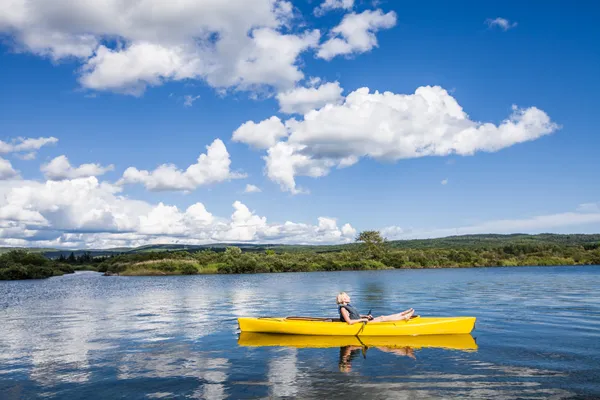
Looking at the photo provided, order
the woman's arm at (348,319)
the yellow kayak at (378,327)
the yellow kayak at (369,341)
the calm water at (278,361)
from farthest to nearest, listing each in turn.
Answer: the woman's arm at (348,319)
the yellow kayak at (378,327)
the yellow kayak at (369,341)
the calm water at (278,361)

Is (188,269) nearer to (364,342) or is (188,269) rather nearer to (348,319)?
(348,319)

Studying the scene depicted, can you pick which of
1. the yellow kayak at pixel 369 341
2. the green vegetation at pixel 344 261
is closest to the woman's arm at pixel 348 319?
the yellow kayak at pixel 369 341

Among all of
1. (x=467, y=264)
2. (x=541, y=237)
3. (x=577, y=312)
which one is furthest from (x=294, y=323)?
(x=541, y=237)

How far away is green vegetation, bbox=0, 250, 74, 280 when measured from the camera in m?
82.8

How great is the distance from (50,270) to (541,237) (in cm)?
17469

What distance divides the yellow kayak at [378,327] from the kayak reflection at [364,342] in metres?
0.20

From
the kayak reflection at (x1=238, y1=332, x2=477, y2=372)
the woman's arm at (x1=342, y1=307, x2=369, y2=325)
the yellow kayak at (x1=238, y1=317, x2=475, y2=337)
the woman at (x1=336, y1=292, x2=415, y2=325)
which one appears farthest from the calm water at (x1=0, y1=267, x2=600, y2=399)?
the woman at (x1=336, y1=292, x2=415, y2=325)

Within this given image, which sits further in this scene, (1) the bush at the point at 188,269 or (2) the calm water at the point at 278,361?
(1) the bush at the point at 188,269

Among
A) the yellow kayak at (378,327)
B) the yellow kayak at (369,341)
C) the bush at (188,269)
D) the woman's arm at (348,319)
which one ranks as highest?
the woman's arm at (348,319)

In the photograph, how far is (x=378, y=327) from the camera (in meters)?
18.2

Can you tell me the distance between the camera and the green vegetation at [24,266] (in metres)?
82.8

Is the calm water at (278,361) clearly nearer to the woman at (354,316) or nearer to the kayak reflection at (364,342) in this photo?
the kayak reflection at (364,342)

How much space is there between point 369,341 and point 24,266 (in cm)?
8528

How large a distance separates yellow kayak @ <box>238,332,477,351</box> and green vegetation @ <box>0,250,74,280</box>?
79522mm
